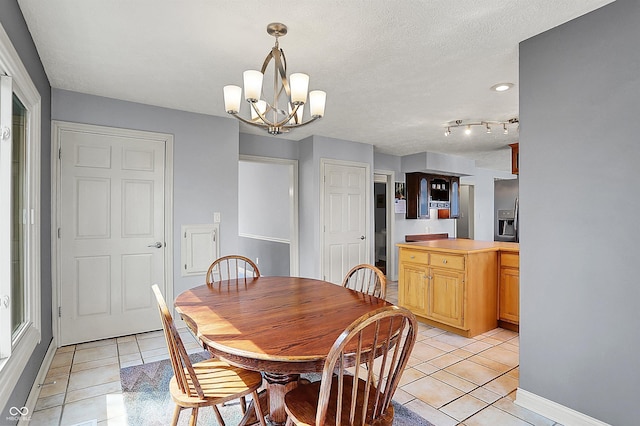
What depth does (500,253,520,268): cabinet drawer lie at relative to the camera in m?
3.49

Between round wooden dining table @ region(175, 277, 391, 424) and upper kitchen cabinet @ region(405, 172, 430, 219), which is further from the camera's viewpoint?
upper kitchen cabinet @ region(405, 172, 430, 219)

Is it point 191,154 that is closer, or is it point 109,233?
point 109,233

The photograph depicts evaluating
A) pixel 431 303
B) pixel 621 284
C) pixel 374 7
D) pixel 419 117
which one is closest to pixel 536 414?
pixel 621 284

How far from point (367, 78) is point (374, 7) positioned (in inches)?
38.1

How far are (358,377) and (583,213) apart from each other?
1.57 metres

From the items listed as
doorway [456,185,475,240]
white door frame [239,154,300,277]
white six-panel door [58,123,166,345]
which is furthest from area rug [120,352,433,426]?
doorway [456,185,475,240]

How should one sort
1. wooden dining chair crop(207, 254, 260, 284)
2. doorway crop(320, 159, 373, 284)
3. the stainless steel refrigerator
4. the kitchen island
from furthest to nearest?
the stainless steel refrigerator → doorway crop(320, 159, 373, 284) → the kitchen island → wooden dining chair crop(207, 254, 260, 284)

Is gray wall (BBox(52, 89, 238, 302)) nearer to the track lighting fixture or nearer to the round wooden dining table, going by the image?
the round wooden dining table

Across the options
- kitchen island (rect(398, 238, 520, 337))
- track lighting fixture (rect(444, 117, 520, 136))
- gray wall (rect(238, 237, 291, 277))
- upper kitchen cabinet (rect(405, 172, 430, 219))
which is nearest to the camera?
kitchen island (rect(398, 238, 520, 337))

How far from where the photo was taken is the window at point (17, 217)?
1751mm

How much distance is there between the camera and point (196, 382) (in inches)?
56.5

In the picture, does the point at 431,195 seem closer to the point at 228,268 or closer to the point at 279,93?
the point at 228,268

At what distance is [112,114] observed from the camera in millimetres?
3330

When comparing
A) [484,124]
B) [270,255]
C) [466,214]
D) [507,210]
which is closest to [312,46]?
[484,124]
